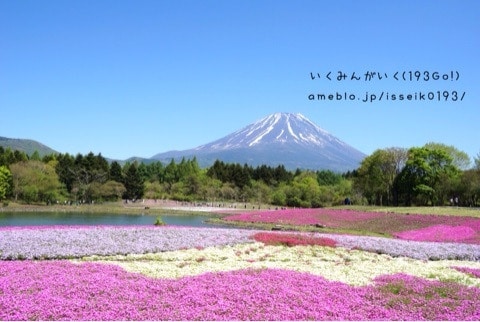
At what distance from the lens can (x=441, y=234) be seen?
32.9m

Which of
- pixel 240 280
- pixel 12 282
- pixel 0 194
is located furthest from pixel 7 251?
pixel 0 194

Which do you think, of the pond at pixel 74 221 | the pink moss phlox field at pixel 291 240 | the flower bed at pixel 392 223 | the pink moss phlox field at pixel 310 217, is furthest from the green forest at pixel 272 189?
the pink moss phlox field at pixel 291 240

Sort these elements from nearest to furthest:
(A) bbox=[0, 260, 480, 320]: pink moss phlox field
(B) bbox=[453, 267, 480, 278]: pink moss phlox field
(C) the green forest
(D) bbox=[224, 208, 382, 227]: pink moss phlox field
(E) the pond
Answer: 1. (A) bbox=[0, 260, 480, 320]: pink moss phlox field
2. (B) bbox=[453, 267, 480, 278]: pink moss phlox field
3. (E) the pond
4. (D) bbox=[224, 208, 382, 227]: pink moss phlox field
5. (C) the green forest

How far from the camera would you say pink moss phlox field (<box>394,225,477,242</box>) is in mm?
31094

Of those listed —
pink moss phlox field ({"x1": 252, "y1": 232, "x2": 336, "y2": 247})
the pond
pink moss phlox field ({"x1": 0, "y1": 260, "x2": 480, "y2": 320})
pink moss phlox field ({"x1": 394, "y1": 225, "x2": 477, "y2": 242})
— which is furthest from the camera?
the pond

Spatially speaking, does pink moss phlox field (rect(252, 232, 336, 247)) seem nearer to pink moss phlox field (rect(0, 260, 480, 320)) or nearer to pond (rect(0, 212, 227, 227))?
pink moss phlox field (rect(0, 260, 480, 320))

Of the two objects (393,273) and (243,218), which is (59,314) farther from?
(243,218)

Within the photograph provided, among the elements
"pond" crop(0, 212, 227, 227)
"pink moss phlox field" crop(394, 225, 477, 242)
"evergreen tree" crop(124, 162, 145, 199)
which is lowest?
"pond" crop(0, 212, 227, 227)

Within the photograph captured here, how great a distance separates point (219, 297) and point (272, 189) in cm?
9583

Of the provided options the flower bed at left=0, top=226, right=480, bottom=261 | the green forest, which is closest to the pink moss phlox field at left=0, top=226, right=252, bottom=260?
the flower bed at left=0, top=226, right=480, bottom=261

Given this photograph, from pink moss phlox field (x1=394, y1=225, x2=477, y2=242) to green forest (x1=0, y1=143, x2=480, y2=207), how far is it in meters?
32.7

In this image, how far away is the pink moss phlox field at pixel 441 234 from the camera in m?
31.1

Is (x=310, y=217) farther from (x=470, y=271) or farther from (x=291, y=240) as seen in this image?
(x=470, y=271)

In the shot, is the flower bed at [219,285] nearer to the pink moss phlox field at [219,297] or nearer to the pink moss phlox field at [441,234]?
the pink moss phlox field at [219,297]
